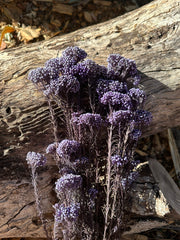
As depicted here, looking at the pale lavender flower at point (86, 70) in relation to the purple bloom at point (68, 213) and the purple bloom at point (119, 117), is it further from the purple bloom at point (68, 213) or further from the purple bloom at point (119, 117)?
the purple bloom at point (68, 213)

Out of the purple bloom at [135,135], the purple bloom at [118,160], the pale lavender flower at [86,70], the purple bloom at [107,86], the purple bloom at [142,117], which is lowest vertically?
the purple bloom at [118,160]

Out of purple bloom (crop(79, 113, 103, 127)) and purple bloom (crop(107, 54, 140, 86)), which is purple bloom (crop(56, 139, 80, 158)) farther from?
purple bloom (crop(107, 54, 140, 86))

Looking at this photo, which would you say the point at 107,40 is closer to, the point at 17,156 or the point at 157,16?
the point at 157,16

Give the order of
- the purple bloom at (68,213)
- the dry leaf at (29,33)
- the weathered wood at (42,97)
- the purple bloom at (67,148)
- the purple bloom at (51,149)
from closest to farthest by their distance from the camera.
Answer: the purple bloom at (68,213) → the purple bloom at (67,148) → the purple bloom at (51,149) → the weathered wood at (42,97) → the dry leaf at (29,33)

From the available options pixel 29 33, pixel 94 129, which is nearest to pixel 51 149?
pixel 94 129

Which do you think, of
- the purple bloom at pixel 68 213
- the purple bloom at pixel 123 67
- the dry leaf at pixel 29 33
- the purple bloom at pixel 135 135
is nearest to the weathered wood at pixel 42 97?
the purple bloom at pixel 123 67

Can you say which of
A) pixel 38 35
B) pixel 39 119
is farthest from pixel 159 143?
pixel 38 35
